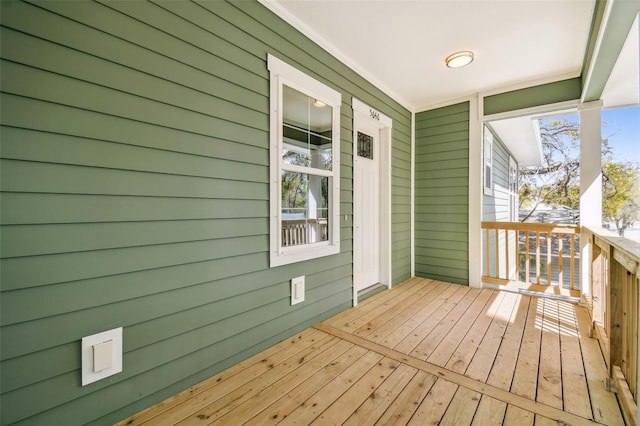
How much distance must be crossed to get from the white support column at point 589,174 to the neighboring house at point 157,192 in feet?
Answer: 8.86

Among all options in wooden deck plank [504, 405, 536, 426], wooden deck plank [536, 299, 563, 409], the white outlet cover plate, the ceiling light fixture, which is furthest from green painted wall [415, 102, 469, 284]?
A: the white outlet cover plate

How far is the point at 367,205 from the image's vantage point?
3.46 m

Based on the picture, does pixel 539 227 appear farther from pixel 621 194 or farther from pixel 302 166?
pixel 302 166

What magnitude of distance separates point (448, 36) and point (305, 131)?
1624 millimetres

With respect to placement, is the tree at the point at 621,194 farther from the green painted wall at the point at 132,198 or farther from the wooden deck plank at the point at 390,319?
the green painted wall at the point at 132,198

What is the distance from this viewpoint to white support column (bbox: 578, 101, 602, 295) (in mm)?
2943

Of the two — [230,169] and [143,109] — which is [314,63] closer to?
[230,169]

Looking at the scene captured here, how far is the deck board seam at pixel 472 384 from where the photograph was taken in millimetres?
1430

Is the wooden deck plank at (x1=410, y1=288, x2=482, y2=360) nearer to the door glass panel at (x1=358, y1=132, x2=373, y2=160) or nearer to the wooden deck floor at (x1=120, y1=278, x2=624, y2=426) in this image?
the wooden deck floor at (x1=120, y1=278, x2=624, y2=426)

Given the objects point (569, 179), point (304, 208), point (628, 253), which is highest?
point (569, 179)

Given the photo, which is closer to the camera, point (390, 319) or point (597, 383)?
point (597, 383)

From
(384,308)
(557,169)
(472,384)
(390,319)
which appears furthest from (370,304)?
(557,169)

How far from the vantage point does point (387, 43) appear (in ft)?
8.64

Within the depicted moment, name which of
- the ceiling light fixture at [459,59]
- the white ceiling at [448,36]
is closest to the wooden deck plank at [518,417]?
the white ceiling at [448,36]
